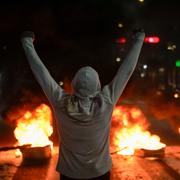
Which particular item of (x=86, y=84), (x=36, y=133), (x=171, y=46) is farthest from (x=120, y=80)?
(x=171, y=46)

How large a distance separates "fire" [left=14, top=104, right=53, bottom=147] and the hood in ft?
21.9

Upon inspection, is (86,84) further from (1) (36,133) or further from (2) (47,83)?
(1) (36,133)

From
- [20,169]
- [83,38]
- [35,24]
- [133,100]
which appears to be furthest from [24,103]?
[133,100]

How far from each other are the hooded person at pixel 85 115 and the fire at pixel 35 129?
648 cm

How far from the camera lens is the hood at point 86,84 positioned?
258cm

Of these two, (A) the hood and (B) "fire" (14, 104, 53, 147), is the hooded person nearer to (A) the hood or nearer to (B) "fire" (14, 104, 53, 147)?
(A) the hood

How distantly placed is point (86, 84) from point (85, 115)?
225 millimetres

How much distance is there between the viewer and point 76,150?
269 cm

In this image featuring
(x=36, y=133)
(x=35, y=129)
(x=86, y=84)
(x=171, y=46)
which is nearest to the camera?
(x=86, y=84)

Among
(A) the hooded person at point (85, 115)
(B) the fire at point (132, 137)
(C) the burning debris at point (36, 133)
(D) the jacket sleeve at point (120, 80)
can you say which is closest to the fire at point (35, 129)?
(C) the burning debris at point (36, 133)

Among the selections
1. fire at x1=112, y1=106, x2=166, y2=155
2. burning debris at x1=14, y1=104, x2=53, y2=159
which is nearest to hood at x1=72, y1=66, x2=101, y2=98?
burning debris at x1=14, y1=104, x2=53, y2=159

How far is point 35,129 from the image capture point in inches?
Answer: 392

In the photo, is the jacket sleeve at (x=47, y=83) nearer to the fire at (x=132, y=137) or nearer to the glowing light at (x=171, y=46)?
the fire at (x=132, y=137)

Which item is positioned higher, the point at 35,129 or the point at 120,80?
the point at 120,80
